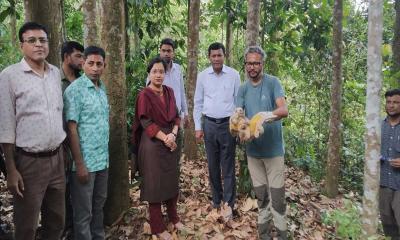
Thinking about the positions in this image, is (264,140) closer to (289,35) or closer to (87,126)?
(87,126)

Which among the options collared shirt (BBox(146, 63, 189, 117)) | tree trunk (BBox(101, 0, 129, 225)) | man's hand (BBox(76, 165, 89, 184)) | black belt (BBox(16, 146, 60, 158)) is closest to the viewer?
black belt (BBox(16, 146, 60, 158))

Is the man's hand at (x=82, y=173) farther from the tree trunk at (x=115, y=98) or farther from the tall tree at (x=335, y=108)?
the tall tree at (x=335, y=108)

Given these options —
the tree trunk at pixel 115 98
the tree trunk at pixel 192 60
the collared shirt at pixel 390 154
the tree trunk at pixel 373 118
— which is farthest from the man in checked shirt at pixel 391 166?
the tree trunk at pixel 192 60

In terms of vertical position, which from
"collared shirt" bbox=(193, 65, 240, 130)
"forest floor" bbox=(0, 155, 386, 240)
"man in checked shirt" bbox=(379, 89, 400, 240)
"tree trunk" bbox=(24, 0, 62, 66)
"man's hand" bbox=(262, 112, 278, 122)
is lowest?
"forest floor" bbox=(0, 155, 386, 240)

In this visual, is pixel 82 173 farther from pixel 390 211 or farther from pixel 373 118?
pixel 390 211

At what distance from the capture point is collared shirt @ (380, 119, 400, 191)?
473 cm

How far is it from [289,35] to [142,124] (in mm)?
5789

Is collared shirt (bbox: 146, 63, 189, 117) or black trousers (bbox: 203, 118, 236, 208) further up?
collared shirt (bbox: 146, 63, 189, 117)

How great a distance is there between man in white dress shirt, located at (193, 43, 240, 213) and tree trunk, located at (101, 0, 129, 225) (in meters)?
1.14

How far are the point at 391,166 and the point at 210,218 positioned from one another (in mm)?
2324

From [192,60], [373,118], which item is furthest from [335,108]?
[373,118]

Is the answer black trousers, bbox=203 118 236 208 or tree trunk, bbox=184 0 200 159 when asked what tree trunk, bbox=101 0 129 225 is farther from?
tree trunk, bbox=184 0 200 159

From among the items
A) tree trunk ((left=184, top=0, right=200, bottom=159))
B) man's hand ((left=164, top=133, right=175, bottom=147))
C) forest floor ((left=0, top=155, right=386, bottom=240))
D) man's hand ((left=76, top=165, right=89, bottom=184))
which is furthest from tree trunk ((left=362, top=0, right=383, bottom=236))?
tree trunk ((left=184, top=0, right=200, bottom=159))

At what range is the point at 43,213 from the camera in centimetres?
357
